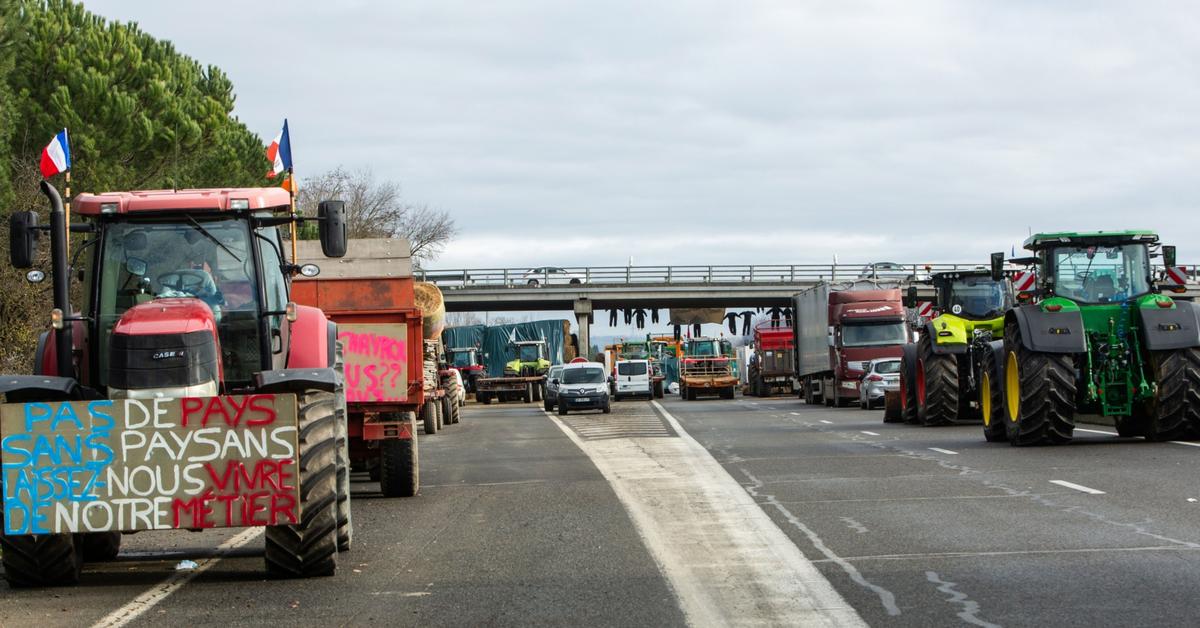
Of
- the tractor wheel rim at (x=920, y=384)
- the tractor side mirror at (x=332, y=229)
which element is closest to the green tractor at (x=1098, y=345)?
the tractor wheel rim at (x=920, y=384)

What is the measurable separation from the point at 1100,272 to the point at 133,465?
1577cm

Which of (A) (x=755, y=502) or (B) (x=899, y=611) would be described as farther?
(A) (x=755, y=502)

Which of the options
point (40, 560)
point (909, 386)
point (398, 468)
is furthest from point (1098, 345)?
point (40, 560)

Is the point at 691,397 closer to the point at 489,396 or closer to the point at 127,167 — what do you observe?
the point at 489,396

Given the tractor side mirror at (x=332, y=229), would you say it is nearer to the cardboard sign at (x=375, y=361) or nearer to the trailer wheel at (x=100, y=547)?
the trailer wheel at (x=100, y=547)

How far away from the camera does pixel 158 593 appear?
1037 centimetres

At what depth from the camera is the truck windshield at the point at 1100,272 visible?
72.5 ft

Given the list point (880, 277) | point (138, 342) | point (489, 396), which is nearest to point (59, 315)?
point (138, 342)

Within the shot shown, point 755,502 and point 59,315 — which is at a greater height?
point 59,315

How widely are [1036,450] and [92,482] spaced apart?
14.2m

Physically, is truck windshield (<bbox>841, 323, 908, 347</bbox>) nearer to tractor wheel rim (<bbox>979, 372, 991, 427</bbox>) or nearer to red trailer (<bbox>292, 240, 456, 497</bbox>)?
tractor wheel rim (<bbox>979, 372, 991, 427</bbox>)

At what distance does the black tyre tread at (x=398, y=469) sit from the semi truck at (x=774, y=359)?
1944 inches

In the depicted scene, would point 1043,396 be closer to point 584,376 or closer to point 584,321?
point 584,376

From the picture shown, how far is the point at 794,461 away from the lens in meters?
20.9
